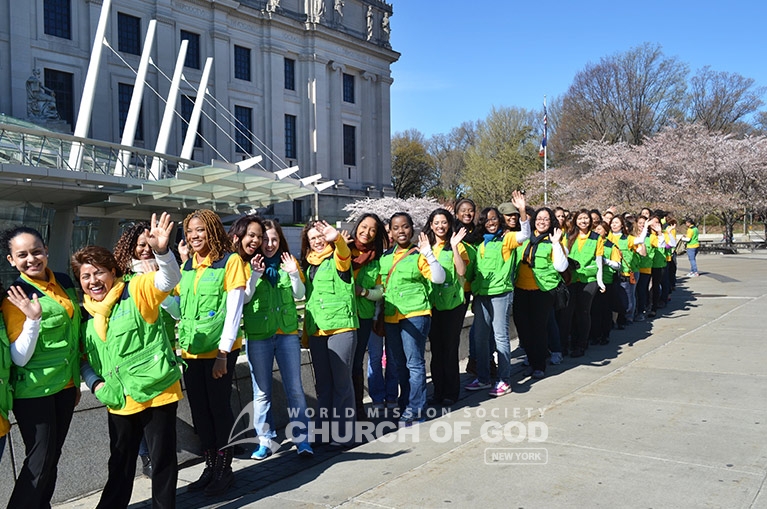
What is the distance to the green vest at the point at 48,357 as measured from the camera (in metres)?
3.88

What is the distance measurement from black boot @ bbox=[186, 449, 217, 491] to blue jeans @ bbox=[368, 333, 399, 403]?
233cm

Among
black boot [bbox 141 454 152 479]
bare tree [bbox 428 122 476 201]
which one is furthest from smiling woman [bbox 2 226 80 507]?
bare tree [bbox 428 122 476 201]

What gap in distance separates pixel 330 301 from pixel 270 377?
775 mm

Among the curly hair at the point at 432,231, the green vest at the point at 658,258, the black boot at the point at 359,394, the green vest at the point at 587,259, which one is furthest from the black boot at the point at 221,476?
the green vest at the point at 658,258

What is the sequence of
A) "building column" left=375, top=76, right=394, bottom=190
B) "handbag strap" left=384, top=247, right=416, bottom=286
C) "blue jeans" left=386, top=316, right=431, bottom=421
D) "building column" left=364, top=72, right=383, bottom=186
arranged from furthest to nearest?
"building column" left=375, top=76, right=394, bottom=190
"building column" left=364, top=72, right=383, bottom=186
"handbag strap" left=384, top=247, right=416, bottom=286
"blue jeans" left=386, top=316, right=431, bottom=421

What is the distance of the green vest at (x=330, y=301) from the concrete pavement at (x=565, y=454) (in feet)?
3.44

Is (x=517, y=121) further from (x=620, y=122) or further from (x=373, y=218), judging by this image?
(x=373, y=218)

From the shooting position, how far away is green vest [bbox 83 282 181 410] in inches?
162

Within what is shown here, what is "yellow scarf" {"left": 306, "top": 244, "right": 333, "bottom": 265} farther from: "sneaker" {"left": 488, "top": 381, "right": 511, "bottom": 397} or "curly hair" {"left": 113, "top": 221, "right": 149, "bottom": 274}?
"sneaker" {"left": 488, "top": 381, "right": 511, "bottom": 397}

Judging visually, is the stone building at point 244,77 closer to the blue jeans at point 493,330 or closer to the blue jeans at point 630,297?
the blue jeans at point 630,297

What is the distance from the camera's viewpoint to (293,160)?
52.0 metres

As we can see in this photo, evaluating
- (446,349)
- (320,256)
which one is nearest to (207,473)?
(320,256)

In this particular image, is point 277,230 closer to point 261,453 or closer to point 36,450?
point 261,453

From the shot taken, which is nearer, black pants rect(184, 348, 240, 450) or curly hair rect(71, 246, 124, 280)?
curly hair rect(71, 246, 124, 280)
